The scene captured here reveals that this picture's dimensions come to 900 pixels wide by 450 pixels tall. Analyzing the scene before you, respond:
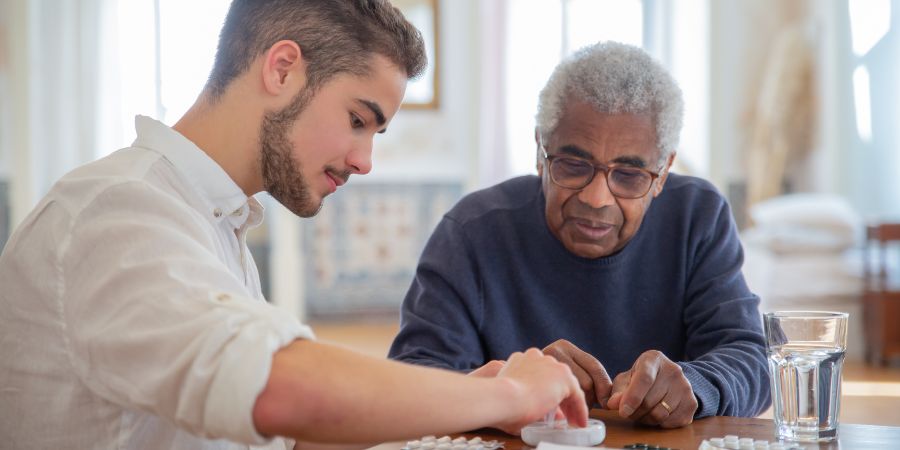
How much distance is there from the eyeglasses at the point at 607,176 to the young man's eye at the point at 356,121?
610mm

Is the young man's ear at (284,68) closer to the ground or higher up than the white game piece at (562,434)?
higher up

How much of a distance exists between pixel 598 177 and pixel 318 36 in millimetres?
703

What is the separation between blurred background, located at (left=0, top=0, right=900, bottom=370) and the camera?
594 centimetres

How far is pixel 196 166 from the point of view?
1.19 m

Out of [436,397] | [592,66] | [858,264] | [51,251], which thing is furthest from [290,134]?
[858,264]

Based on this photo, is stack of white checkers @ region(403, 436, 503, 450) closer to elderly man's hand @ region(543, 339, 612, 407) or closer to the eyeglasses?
elderly man's hand @ region(543, 339, 612, 407)

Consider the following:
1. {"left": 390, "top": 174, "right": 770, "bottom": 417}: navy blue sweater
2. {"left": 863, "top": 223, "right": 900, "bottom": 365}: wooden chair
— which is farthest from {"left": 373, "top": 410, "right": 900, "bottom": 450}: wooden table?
{"left": 863, "top": 223, "right": 900, "bottom": 365}: wooden chair

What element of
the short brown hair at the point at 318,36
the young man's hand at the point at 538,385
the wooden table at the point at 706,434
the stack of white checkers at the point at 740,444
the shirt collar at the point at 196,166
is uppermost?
the short brown hair at the point at 318,36

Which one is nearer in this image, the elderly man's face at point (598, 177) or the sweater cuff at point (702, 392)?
the sweater cuff at point (702, 392)

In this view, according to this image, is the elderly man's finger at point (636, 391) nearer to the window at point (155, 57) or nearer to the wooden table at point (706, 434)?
the wooden table at point (706, 434)

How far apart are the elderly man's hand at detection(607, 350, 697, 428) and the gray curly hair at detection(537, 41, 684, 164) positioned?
1.90ft

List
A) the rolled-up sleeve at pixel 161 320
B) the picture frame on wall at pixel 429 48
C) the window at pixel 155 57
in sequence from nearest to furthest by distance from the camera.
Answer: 1. the rolled-up sleeve at pixel 161 320
2. the window at pixel 155 57
3. the picture frame on wall at pixel 429 48

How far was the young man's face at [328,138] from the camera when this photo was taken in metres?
1.24

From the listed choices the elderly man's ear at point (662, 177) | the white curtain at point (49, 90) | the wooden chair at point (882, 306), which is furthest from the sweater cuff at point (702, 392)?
the white curtain at point (49, 90)
